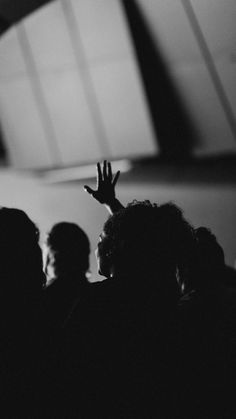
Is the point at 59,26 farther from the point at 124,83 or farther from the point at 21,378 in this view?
the point at 21,378

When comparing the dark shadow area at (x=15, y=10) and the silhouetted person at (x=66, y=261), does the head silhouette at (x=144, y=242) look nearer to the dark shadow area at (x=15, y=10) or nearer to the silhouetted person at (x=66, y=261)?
the silhouetted person at (x=66, y=261)

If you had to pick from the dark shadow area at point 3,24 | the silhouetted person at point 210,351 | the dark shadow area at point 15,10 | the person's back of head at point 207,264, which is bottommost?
the silhouetted person at point 210,351

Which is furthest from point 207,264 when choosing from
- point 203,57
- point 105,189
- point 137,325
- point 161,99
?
point 161,99

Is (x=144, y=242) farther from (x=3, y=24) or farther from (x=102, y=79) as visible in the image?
(x=3, y=24)

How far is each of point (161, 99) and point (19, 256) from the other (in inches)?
215

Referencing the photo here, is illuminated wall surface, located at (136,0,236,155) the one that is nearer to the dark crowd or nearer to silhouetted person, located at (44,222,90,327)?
silhouetted person, located at (44,222,90,327)

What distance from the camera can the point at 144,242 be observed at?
159 centimetres

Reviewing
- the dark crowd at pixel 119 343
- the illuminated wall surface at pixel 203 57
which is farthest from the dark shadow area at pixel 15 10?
the dark crowd at pixel 119 343

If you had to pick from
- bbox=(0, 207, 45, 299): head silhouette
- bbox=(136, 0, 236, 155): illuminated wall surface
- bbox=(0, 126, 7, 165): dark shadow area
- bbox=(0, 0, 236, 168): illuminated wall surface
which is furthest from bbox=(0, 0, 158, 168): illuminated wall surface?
bbox=(0, 207, 45, 299): head silhouette

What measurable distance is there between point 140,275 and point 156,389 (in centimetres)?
35

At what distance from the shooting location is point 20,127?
26.3 feet

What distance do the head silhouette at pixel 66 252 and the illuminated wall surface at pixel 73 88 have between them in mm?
4151

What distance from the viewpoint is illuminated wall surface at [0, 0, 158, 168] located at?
6562mm

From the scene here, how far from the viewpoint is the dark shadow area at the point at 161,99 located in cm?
636
